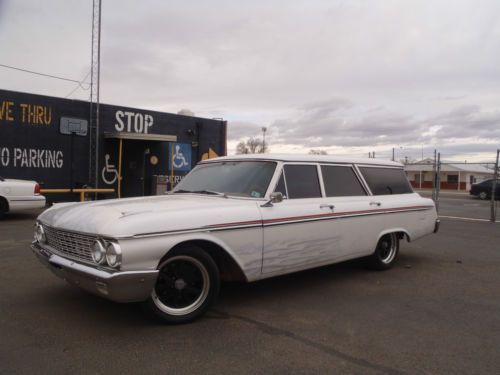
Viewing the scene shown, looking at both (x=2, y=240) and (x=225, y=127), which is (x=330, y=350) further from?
(x=225, y=127)

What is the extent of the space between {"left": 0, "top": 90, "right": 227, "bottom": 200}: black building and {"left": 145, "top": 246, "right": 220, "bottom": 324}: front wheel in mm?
11446

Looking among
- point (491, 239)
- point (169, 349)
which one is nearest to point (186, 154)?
point (491, 239)

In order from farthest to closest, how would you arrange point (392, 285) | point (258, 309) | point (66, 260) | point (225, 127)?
point (225, 127)
point (392, 285)
point (258, 309)
point (66, 260)

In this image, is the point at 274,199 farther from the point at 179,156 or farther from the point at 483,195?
the point at 483,195

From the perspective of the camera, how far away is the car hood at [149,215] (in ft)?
11.7

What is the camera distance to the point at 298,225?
4.71 metres

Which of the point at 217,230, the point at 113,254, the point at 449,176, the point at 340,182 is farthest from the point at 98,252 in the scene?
the point at 449,176

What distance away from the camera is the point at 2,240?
784 centimetres

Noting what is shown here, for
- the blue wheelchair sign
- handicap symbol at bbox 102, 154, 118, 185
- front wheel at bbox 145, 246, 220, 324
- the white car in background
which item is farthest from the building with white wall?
front wheel at bbox 145, 246, 220, 324

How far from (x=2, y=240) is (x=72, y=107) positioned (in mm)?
7676

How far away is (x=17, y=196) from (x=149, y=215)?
8329 millimetres

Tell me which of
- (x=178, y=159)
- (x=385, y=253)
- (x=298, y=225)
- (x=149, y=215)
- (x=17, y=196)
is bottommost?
(x=385, y=253)

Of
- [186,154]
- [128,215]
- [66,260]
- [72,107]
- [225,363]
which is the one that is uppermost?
[72,107]

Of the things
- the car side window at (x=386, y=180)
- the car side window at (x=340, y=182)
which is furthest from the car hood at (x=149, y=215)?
the car side window at (x=386, y=180)
